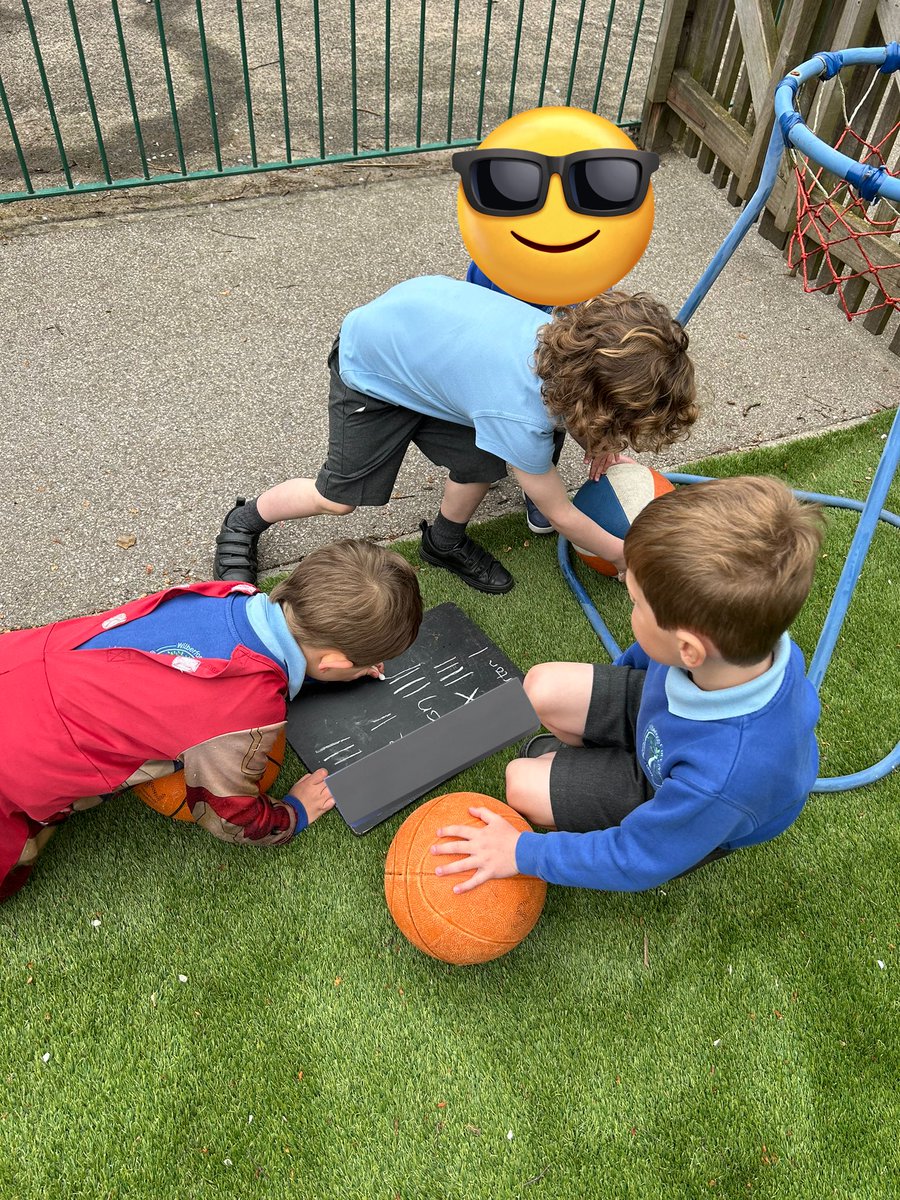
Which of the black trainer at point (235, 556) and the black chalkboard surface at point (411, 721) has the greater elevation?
the black trainer at point (235, 556)

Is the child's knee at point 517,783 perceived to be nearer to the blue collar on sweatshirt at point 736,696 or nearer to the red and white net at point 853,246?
the blue collar on sweatshirt at point 736,696

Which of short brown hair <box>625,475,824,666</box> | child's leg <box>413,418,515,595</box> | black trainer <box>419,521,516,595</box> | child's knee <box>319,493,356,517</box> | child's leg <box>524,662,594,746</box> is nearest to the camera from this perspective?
short brown hair <box>625,475,824,666</box>

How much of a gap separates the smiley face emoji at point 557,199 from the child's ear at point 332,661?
1.25 metres

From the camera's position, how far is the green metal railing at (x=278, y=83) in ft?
16.7

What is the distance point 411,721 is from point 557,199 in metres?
1.56

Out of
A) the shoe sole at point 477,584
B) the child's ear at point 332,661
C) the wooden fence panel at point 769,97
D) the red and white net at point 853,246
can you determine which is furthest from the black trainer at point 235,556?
the red and white net at point 853,246

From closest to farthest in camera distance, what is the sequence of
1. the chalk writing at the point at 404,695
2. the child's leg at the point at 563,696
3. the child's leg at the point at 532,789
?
the child's leg at the point at 532,789 < the child's leg at the point at 563,696 < the chalk writing at the point at 404,695

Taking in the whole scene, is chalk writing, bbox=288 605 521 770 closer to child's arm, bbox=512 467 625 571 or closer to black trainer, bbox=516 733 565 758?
black trainer, bbox=516 733 565 758

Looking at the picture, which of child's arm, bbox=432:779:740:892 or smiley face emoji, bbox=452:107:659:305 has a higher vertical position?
smiley face emoji, bbox=452:107:659:305

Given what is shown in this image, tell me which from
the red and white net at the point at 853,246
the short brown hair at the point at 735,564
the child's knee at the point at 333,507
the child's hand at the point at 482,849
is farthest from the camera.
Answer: the red and white net at the point at 853,246

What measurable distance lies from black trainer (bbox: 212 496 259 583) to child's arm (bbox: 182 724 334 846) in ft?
2.89

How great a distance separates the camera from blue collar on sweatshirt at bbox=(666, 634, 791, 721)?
1.76 metres

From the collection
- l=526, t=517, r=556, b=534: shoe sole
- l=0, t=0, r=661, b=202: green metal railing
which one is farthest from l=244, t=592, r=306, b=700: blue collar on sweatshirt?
l=0, t=0, r=661, b=202: green metal railing

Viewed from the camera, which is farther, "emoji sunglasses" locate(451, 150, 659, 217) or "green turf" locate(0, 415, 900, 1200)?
"emoji sunglasses" locate(451, 150, 659, 217)
